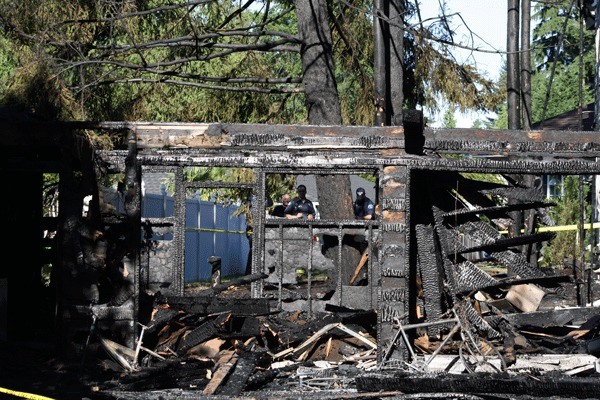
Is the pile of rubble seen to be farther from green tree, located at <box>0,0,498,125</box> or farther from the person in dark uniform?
the person in dark uniform

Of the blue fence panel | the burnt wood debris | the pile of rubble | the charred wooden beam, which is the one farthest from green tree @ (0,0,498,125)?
the charred wooden beam

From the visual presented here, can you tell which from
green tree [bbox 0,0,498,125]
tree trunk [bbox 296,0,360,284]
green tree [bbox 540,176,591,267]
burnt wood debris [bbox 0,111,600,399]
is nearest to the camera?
burnt wood debris [bbox 0,111,600,399]

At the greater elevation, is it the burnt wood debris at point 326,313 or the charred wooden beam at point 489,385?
the burnt wood debris at point 326,313

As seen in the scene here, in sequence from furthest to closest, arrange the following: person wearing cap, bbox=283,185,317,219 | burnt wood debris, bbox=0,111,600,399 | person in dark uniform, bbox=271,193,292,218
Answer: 1. person in dark uniform, bbox=271,193,292,218
2. person wearing cap, bbox=283,185,317,219
3. burnt wood debris, bbox=0,111,600,399

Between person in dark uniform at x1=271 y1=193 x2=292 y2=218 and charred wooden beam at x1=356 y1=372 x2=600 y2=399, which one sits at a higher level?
person in dark uniform at x1=271 y1=193 x2=292 y2=218

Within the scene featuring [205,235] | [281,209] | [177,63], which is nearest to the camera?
[177,63]

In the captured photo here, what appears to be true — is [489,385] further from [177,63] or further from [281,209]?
[281,209]

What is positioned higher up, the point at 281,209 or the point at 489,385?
the point at 281,209

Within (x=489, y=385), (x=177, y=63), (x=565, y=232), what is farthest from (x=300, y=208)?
(x=489, y=385)

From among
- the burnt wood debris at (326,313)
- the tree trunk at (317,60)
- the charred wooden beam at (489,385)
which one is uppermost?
the tree trunk at (317,60)

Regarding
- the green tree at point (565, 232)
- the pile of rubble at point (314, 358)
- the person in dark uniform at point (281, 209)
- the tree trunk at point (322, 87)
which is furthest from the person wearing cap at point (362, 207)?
the pile of rubble at point (314, 358)

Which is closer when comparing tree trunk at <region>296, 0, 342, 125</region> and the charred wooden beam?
the charred wooden beam

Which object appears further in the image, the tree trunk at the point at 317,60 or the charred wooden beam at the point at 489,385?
the tree trunk at the point at 317,60

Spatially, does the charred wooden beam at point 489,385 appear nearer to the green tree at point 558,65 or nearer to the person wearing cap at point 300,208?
the person wearing cap at point 300,208
